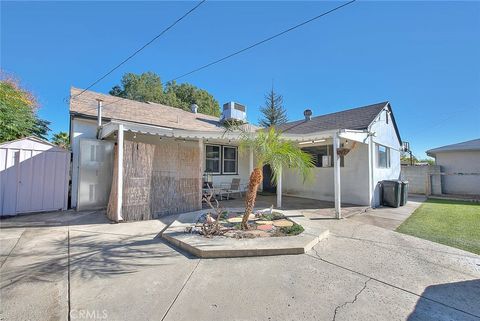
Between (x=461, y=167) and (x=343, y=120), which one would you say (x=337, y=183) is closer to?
(x=343, y=120)

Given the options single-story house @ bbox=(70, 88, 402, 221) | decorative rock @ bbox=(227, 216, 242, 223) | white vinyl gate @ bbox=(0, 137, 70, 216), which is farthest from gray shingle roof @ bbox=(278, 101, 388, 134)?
white vinyl gate @ bbox=(0, 137, 70, 216)

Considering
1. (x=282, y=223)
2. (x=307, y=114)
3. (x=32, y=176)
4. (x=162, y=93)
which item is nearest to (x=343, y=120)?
(x=307, y=114)

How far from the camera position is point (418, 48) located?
940 centimetres

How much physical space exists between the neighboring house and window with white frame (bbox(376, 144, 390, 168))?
15.9ft

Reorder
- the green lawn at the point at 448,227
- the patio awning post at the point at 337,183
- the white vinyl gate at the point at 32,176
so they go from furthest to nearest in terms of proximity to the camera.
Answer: the patio awning post at the point at 337,183
the white vinyl gate at the point at 32,176
the green lawn at the point at 448,227

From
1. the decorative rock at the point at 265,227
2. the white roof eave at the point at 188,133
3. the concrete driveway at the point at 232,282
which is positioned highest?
the white roof eave at the point at 188,133

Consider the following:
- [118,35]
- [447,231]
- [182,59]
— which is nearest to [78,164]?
Answer: [118,35]

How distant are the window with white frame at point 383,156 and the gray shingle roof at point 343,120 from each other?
1495 millimetres

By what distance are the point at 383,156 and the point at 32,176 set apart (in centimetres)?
1454

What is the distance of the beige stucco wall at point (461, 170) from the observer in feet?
44.1

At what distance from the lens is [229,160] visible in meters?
12.6

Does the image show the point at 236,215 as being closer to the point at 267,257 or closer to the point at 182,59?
the point at 267,257

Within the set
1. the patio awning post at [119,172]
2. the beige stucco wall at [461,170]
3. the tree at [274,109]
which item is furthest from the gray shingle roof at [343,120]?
the tree at [274,109]

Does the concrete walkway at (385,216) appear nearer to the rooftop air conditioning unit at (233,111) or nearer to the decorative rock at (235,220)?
the decorative rock at (235,220)
